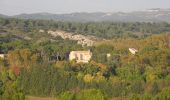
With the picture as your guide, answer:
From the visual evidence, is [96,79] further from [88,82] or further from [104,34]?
[104,34]

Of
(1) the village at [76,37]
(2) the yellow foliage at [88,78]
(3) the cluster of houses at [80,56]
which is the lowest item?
(1) the village at [76,37]

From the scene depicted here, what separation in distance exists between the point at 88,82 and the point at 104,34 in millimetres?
42561

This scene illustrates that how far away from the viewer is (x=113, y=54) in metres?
52.8

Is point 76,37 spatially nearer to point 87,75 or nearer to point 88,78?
point 87,75

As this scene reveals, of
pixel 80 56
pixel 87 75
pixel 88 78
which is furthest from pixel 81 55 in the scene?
pixel 88 78

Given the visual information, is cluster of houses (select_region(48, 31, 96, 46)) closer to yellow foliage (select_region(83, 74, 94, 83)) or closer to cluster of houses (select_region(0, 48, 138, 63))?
cluster of houses (select_region(0, 48, 138, 63))

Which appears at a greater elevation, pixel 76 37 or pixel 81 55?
pixel 81 55

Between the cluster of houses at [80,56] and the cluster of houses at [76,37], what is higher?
the cluster of houses at [80,56]

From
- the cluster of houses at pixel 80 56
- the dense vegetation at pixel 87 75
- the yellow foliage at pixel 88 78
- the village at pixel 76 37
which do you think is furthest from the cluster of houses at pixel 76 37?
the yellow foliage at pixel 88 78

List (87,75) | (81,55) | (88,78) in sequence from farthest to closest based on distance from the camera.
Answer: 1. (81,55)
2. (87,75)
3. (88,78)

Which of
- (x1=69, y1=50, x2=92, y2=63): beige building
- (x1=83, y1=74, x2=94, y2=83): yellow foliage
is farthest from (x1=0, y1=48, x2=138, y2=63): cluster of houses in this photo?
(x1=83, y1=74, x2=94, y2=83): yellow foliage

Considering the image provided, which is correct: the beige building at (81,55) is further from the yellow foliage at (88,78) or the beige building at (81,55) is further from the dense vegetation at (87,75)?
the yellow foliage at (88,78)

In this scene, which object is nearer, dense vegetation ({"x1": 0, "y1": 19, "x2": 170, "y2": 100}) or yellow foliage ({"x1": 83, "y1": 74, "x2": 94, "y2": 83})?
dense vegetation ({"x1": 0, "y1": 19, "x2": 170, "y2": 100})

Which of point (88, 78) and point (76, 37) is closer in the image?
point (88, 78)
